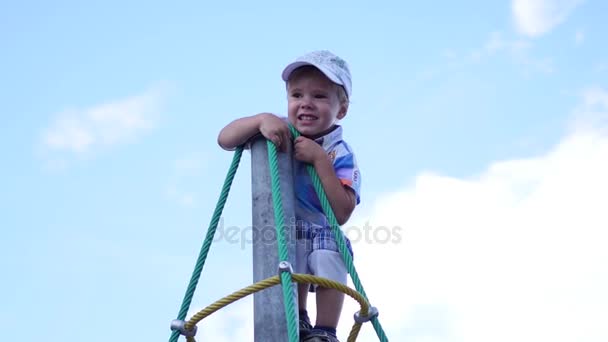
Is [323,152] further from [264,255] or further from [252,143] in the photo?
[264,255]

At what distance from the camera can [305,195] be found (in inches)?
143

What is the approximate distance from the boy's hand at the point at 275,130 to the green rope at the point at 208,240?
0.18m

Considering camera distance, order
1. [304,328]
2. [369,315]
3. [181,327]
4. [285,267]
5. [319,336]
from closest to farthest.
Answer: [285,267] < [181,327] < [369,315] < [319,336] < [304,328]

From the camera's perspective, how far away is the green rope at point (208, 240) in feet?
10.6

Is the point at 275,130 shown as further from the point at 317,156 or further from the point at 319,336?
the point at 319,336

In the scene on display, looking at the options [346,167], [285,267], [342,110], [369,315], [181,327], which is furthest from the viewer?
[342,110]

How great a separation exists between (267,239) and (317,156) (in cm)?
42

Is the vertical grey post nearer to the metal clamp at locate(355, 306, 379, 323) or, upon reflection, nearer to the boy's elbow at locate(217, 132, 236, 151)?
the boy's elbow at locate(217, 132, 236, 151)

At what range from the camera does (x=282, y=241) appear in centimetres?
310

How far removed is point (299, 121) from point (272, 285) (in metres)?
0.87

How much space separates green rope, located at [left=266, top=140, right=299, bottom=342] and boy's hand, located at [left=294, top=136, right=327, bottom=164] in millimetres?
119

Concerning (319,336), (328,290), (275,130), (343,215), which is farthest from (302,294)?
(275,130)

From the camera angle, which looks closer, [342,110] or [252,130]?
[252,130]

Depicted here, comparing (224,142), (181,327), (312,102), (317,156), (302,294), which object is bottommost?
(181,327)
